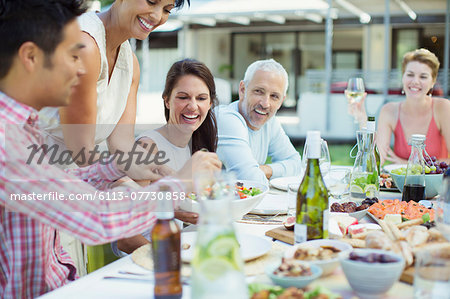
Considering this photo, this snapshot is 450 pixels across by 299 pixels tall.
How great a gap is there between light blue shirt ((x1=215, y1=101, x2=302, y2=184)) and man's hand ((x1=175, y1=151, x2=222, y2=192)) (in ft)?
4.42

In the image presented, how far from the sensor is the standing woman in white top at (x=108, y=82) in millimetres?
2076

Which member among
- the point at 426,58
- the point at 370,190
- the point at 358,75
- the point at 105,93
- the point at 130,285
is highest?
the point at 358,75

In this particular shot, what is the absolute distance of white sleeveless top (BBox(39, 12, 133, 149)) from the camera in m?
2.23

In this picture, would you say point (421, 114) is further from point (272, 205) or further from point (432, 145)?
point (272, 205)

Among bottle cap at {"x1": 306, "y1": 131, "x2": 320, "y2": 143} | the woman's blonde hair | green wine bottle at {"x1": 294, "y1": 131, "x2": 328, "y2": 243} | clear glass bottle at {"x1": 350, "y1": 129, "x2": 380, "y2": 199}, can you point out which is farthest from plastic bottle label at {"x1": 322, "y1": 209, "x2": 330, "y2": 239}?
the woman's blonde hair

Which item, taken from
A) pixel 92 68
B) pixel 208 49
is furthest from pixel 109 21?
pixel 208 49

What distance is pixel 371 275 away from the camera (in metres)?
1.18

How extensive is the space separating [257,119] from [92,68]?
1486 mm

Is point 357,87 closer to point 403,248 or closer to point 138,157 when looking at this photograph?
point 138,157

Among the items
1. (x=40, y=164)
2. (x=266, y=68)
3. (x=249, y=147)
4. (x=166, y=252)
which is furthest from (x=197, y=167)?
(x=266, y=68)

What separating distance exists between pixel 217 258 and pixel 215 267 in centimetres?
2

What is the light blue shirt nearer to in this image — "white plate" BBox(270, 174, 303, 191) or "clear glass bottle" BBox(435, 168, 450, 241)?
"white plate" BBox(270, 174, 303, 191)

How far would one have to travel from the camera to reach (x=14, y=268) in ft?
4.93

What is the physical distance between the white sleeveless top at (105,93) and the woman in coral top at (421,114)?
209 centimetres
